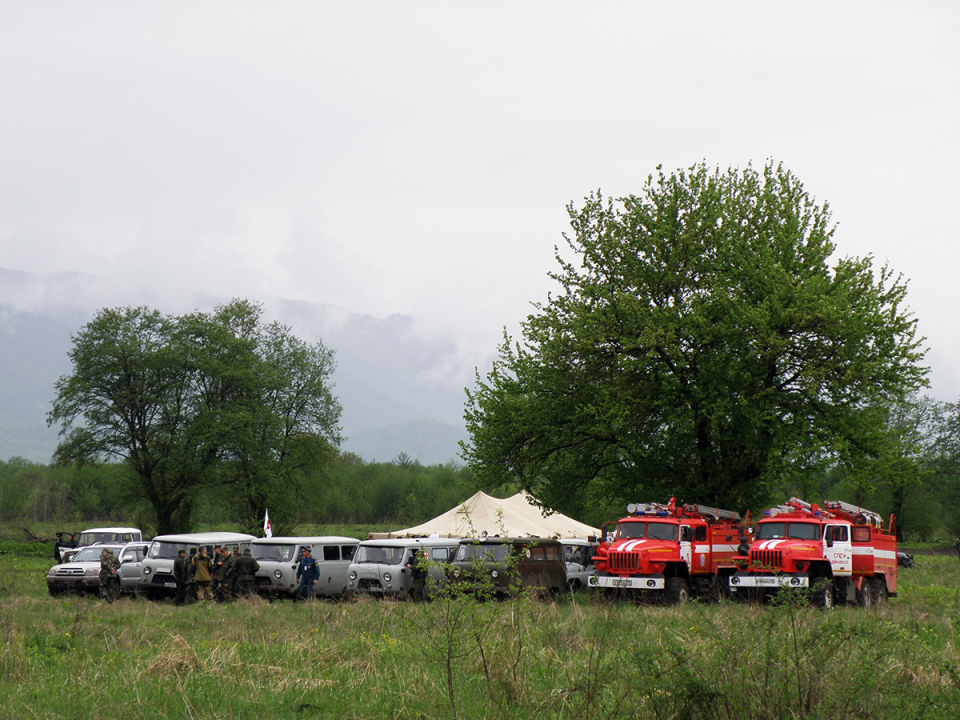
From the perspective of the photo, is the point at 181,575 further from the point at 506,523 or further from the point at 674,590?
the point at 506,523

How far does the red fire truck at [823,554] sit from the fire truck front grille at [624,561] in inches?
88.6

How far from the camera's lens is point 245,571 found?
74.0ft

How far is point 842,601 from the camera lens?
69.2 feet

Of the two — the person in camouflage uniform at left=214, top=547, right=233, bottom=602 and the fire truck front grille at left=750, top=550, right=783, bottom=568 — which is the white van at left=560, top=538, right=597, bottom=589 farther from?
the person in camouflage uniform at left=214, top=547, right=233, bottom=602

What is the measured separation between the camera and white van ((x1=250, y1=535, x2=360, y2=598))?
78.6ft

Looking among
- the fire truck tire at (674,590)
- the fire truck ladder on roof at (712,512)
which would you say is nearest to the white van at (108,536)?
the fire truck tire at (674,590)

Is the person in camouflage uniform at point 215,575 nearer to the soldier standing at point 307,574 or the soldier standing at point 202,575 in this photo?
the soldier standing at point 202,575

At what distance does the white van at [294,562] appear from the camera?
23953 millimetres

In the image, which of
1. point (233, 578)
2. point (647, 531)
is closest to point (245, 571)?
point (233, 578)

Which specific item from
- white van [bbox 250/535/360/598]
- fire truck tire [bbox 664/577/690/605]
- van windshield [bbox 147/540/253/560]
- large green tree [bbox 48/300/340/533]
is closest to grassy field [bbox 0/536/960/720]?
Result: fire truck tire [bbox 664/577/690/605]

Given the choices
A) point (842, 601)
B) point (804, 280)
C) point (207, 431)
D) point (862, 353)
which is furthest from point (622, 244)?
point (207, 431)

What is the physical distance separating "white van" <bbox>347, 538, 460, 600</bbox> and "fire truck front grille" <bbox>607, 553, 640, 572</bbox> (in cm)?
438

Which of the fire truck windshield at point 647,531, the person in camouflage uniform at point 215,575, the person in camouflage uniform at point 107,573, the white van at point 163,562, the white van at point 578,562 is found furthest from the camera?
the white van at point 578,562

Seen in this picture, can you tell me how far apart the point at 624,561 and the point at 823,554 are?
15.3 ft
